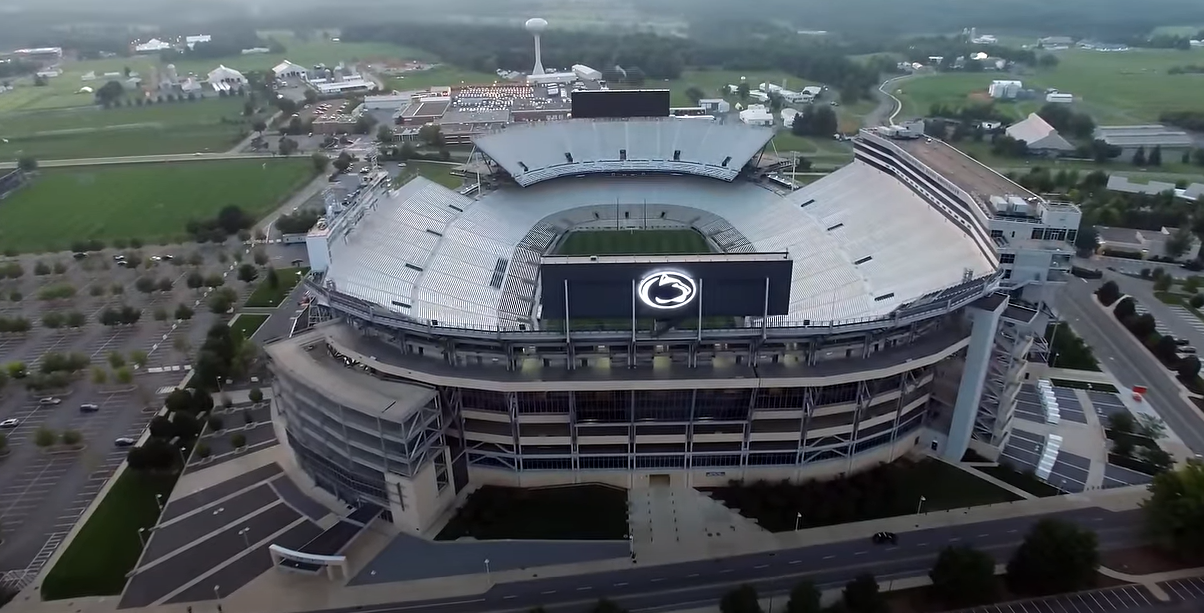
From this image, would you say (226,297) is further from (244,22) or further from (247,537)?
(247,537)

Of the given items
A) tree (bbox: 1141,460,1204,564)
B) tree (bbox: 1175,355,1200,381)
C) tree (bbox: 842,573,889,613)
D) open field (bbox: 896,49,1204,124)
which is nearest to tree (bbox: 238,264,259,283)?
tree (bbox: 842,573,889,613)

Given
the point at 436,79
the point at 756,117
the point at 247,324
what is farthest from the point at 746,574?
the point at 436,79

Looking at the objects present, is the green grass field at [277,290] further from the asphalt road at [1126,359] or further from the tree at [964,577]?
the asphalt road at [1126,359]

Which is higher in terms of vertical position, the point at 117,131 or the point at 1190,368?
the point at 117,131

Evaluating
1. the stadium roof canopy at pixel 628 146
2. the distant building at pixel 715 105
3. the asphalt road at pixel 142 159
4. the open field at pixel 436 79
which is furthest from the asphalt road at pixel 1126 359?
the open field at pixel 436 79

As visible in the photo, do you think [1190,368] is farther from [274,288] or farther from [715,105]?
[715,105]
